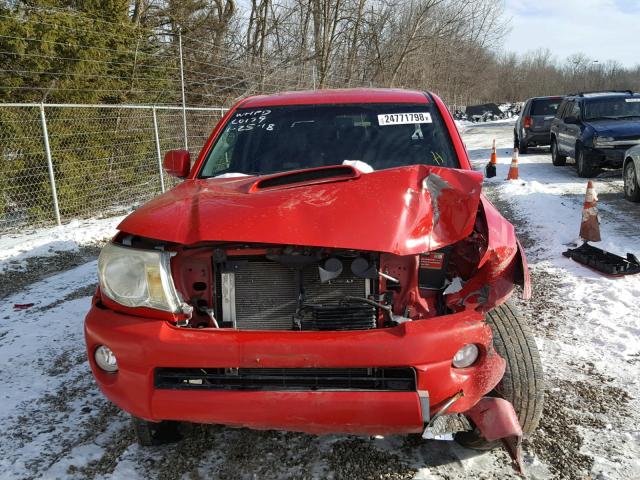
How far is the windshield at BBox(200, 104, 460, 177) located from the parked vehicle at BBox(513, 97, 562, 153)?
13.6 meters

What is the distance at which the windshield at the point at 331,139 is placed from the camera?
3404 mm

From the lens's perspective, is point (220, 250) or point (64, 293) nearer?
point (220, 250)

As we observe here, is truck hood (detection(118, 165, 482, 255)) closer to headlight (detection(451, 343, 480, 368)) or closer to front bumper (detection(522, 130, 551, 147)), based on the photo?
headlight (detection(451, 343, 480, 368))

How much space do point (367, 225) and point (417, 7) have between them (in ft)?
86.8

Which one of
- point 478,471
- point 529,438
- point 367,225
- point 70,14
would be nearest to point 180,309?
point 367,225

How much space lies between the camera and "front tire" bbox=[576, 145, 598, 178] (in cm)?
1108

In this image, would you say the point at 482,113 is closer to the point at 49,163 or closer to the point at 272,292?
the point at 49,163

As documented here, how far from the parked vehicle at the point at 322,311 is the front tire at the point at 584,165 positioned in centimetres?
980

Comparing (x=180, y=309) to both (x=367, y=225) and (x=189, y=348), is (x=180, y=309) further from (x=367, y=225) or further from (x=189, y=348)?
(x=367, y=225)

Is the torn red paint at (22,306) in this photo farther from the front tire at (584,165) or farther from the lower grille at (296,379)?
the front tire at (584,165)

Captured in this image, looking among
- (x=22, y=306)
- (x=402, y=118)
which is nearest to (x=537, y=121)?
(x=402, y=118)

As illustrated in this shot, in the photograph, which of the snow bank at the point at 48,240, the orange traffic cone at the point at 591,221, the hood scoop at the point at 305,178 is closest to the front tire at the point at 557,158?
the orange traffic cone at the point at 591,221

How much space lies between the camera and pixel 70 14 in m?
9.34

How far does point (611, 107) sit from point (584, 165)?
1.72m
